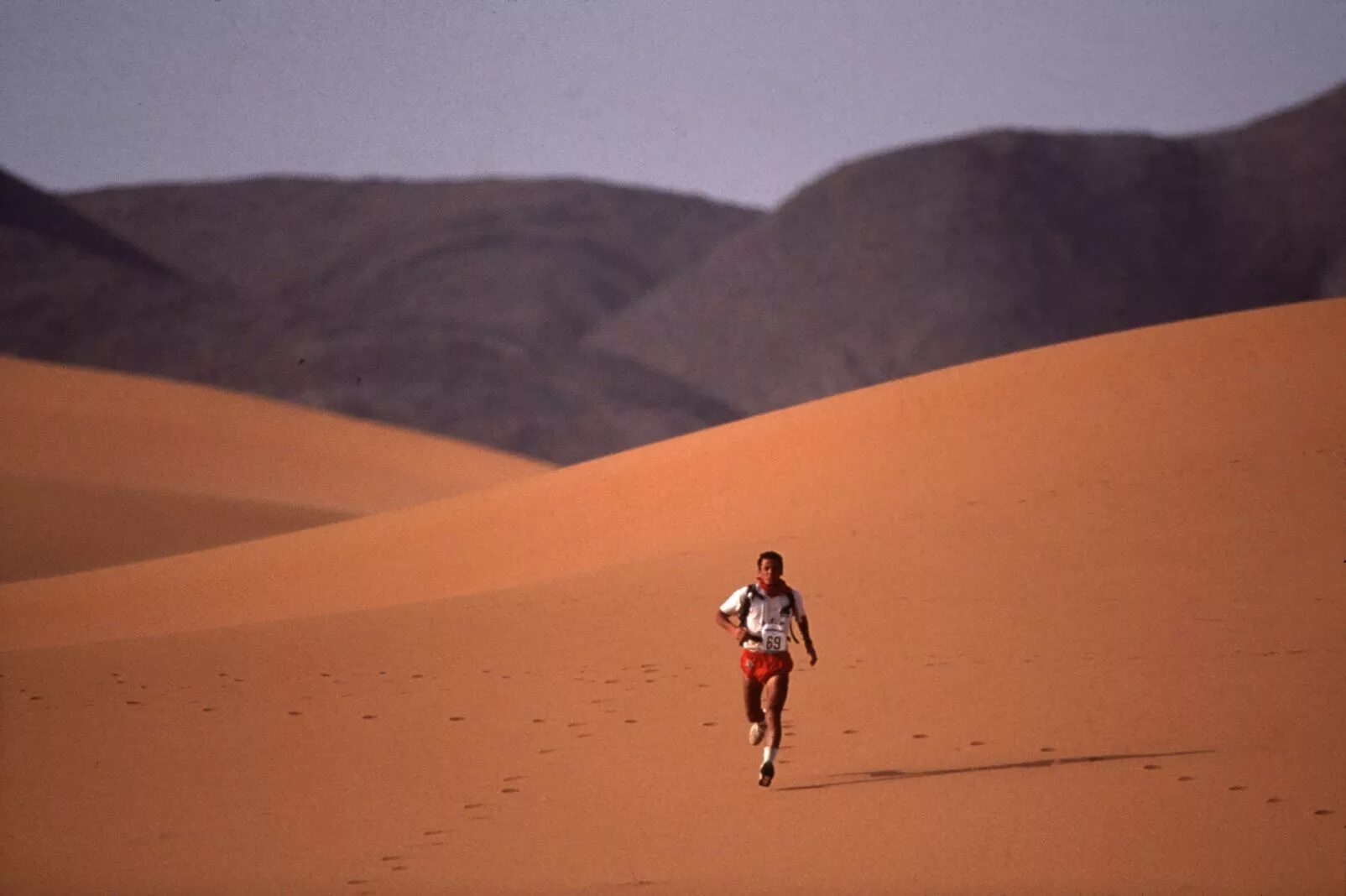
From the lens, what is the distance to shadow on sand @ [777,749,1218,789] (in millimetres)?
9039

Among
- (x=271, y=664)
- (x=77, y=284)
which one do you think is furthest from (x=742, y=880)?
(x=77, y=284)

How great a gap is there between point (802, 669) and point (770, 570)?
435 centimetres

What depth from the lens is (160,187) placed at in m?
145

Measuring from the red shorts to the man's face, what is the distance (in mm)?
370

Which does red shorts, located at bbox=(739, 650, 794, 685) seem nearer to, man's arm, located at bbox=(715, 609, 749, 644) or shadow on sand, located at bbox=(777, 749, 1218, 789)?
man's arm, located at bbox=(715, 609, 749, 644)

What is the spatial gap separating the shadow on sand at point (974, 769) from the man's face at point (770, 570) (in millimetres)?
1154

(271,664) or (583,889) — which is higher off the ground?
(271,664)

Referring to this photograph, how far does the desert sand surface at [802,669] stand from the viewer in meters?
7.82

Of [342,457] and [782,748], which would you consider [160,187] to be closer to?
[342,457]


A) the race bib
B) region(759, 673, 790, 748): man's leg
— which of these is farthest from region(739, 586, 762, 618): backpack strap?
region(759, 673, 790, 748): man's leg

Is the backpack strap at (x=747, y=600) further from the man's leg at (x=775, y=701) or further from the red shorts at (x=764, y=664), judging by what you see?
the man's leg at (x=775, y=701)

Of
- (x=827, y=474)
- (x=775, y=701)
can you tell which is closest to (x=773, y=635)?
(x=775, y=701)

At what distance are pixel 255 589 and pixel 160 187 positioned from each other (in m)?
130

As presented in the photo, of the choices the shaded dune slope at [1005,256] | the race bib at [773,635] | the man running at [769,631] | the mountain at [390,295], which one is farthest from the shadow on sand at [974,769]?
the shaded dune slope at [1005,256]
